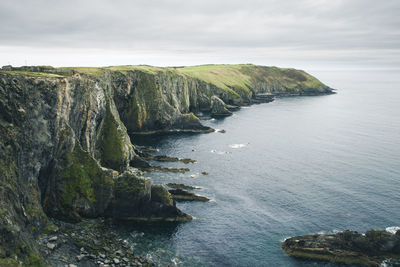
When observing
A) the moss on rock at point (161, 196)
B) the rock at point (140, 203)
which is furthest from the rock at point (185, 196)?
the moss on rock at point (161, 196)

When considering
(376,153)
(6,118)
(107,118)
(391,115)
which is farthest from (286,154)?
(391,115)

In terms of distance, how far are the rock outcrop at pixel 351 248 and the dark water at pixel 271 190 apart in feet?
8.15

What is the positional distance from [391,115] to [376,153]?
91044 millimetres

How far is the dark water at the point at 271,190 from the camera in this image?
4769cm

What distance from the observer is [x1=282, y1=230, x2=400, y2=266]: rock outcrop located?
45.1 metres

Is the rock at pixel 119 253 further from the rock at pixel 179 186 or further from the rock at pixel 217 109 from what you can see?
the rock at pixel 217 109

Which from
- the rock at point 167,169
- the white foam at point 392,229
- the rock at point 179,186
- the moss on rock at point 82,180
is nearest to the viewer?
the moss on rock at point 82,180

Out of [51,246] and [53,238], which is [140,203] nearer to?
[53,238]

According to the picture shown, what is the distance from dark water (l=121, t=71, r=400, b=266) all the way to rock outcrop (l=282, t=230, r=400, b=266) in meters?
2.49

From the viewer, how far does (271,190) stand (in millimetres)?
69188

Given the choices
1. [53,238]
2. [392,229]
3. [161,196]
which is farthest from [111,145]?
[392,229]

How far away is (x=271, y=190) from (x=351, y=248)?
2419 cm

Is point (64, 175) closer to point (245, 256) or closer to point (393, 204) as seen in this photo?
point (245, 256)

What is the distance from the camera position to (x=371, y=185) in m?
69.9
